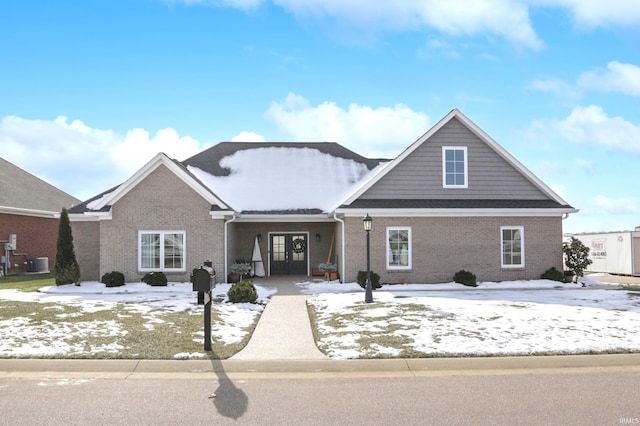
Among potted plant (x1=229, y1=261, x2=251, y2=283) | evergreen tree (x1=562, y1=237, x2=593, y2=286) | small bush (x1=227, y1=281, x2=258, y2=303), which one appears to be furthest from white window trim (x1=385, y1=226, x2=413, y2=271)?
small bush (x1=227, y1=281, x2=258, y2=303)

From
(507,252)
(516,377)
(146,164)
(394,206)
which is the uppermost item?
(146,164)

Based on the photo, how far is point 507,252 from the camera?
20906 mm

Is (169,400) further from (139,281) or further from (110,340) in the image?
(139,281)

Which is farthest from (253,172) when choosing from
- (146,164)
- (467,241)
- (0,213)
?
(0,213)

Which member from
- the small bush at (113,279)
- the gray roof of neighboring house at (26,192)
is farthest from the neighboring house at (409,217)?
the gray roof of neighboring house at (26,192)

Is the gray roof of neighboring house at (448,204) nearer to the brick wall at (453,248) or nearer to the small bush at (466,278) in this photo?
the brick wall at (453,248)

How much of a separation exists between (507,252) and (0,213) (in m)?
26.3

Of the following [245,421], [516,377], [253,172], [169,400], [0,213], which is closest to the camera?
[245,421]

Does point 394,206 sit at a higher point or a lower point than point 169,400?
higher

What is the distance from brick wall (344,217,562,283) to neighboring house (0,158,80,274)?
17692 millimetres

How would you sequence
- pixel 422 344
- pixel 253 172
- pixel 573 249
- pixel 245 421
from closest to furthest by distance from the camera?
pixel 245 421, pixel 422 344, pixel 573 249, pixel 253 172

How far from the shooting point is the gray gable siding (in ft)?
69.2

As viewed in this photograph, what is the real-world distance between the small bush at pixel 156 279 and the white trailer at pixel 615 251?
24.4m

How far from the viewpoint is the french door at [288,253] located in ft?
83.4
